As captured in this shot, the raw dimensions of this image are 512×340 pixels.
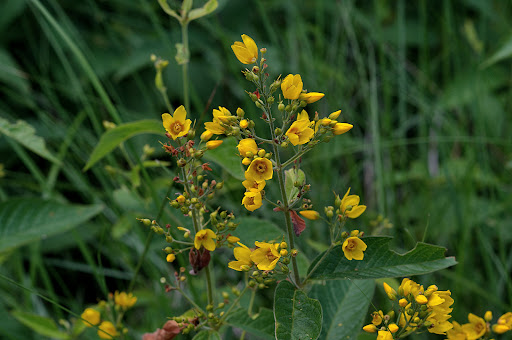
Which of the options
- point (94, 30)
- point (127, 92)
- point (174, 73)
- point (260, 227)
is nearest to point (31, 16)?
point (94, 30)

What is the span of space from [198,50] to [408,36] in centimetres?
149

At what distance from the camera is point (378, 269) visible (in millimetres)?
1083

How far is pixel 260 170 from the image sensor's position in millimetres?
1031

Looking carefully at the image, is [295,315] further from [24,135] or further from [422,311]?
[24,135]

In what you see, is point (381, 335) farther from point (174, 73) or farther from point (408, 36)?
point (408, 36)

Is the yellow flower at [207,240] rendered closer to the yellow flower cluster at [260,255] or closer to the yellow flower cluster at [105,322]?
the yellow flower cluster at [260,255]

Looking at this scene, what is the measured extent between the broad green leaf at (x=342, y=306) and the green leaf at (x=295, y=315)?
0.21 metres

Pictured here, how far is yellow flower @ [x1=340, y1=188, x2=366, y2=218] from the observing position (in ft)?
3.63

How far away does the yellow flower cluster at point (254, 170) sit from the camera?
39.2 inches

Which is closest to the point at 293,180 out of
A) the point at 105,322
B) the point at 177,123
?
the point at 177,123

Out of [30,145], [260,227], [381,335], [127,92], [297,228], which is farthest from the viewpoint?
[127,92]

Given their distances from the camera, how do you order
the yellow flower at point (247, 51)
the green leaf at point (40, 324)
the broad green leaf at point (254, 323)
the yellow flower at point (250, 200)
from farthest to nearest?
the green leaf at point (40, 324) < the broad green leaf at point (254, 323) < the yellow flower at point (247, 51) < the yellow flower at point (250, 200)

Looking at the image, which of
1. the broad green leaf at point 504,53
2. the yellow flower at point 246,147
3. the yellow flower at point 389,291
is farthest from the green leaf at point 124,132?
the broad green leaf at point 504,53

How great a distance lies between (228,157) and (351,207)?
1.52ft
